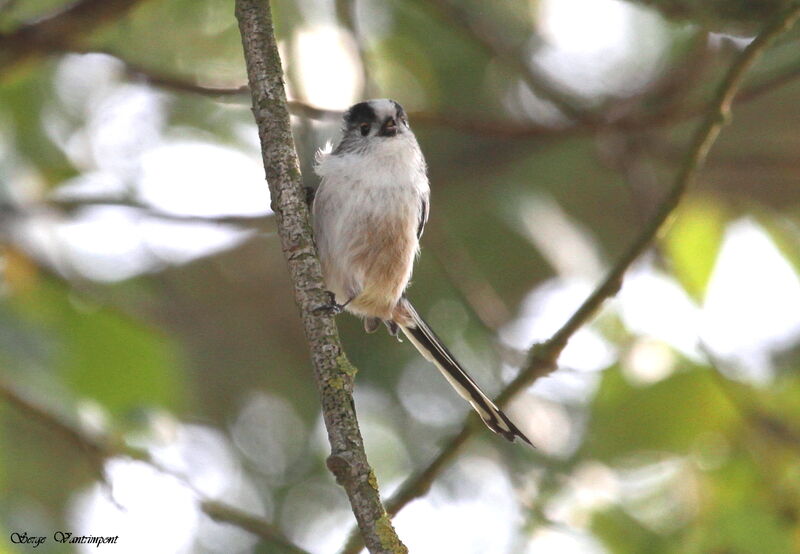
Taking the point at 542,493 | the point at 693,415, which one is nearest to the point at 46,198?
the point at 542,493

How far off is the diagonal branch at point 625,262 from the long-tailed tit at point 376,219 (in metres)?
0.44

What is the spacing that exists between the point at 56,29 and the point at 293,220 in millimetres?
1300

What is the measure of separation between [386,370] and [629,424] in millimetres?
2125

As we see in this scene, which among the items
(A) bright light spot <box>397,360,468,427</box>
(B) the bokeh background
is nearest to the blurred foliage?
(B) the bokeh background

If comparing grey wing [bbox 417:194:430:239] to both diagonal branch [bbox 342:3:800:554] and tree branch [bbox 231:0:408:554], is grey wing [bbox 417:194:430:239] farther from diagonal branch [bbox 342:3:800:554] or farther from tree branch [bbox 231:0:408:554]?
tree branch [bbox 231:0:408:554]

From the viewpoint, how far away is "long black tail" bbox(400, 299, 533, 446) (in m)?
2.57

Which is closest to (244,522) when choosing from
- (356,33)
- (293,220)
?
(293,220)

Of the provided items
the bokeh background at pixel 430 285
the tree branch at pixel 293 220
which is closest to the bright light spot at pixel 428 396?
the bokeh background at pixel 430 285

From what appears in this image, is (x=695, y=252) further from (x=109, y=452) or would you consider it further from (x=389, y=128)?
(x=109, y=452)

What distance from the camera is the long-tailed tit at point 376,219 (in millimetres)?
3000

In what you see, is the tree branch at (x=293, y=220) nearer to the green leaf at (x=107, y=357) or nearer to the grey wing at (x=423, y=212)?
the green leaf at (x=107, y=357)

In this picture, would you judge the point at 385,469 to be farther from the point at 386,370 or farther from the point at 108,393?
Result: the point at 108,393

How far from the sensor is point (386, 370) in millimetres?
4789

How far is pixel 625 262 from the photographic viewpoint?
237 cm
